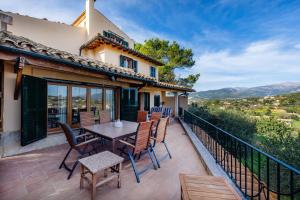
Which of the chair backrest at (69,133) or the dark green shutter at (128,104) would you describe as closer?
the chair backrest at (69,133)

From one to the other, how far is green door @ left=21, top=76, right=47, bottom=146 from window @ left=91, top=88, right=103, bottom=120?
185 cm

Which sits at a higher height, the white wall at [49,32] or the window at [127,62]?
the white wall at [49,32]

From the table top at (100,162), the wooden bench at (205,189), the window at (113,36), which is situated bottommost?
the wooden bench at (205,189)

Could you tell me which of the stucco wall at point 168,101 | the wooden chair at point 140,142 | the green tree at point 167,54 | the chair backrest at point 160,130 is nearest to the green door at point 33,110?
the wooden chair at point 140,142

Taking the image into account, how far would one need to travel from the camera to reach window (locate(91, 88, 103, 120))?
6352 mm

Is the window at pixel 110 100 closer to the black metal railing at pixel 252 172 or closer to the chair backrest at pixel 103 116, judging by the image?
the chair backrest at pixel 103 116

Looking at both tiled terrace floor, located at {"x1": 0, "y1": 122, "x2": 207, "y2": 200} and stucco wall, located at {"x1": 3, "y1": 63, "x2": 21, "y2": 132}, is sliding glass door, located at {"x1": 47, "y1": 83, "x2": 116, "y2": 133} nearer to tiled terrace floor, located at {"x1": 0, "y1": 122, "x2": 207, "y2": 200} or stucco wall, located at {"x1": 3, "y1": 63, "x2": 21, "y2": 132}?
stucco wall, located at {"x1": 3, "y1": 63, "x2": 21, "y2": 132}

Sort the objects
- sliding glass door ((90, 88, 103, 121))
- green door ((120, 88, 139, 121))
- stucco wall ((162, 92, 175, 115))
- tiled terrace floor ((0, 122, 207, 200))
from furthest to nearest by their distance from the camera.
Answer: stucco wall ((162, 92, 175, 115)) < green door ((120, 88, 139, 121)) < sliding glass door ((90, 88, 103, 121)) < tiled terrace floor ((0, 122, 207, 200))

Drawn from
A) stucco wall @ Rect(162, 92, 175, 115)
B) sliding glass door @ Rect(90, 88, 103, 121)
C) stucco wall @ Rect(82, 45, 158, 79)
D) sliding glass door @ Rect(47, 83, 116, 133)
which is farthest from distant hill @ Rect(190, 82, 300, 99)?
sliding glass door @ Rect(47, 83, 116, 133)

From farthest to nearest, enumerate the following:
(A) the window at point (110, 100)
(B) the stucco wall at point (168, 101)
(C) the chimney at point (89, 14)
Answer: (B) the stucco wall at point (168, 101), (C) the chimney at point (89, 14), (A) the window at point (110, 100)

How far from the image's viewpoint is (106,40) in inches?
321

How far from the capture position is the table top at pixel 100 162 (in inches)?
92.2

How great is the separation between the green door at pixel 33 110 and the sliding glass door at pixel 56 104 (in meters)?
0.39

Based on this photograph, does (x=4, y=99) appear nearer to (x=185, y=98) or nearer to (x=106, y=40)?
(x=106, y=40)
